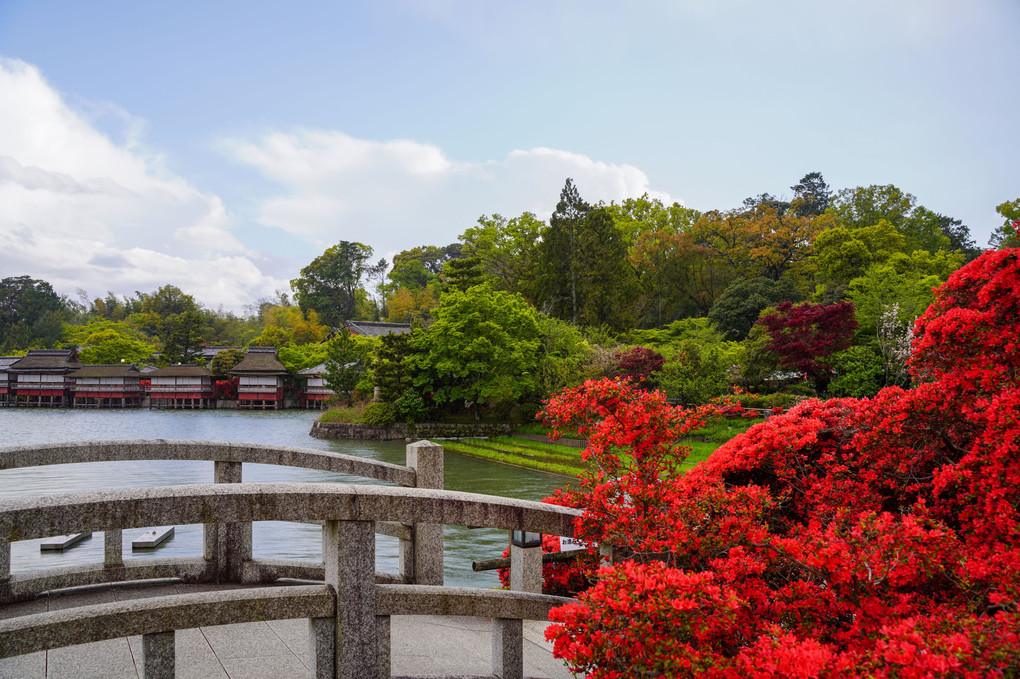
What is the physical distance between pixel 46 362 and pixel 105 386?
5495mm

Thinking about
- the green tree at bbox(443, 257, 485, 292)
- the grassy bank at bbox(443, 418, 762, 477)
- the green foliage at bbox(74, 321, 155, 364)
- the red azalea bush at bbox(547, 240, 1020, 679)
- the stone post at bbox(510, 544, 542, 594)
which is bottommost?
the grassy bank at bbox(443, 418, 762, 477)

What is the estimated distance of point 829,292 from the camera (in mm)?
29812

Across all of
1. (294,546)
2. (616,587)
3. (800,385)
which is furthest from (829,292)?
(616,587)

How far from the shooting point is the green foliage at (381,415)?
1184 inches

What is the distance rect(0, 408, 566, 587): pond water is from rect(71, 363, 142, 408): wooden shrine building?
7.93 meters

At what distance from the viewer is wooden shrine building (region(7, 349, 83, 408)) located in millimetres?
49844

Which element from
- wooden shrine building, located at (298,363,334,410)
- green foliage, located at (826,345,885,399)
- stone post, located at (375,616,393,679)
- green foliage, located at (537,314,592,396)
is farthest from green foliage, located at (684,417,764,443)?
wooden shrine building, located at (298,363,334,410)

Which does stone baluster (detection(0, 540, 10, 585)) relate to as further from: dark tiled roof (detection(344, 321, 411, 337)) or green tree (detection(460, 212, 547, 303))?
dark tiled roof (detection(344, 321, 411, 337))

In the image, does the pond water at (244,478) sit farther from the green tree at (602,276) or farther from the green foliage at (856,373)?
the green tree at (602,276)

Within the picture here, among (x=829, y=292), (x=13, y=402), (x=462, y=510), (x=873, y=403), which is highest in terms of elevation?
(x=829, y=292)

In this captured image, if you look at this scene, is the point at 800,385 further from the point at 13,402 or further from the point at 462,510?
the point at 13,402

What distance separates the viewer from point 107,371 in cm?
4978

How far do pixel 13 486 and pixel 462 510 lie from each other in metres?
17.5

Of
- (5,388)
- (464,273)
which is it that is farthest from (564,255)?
(5,388)
